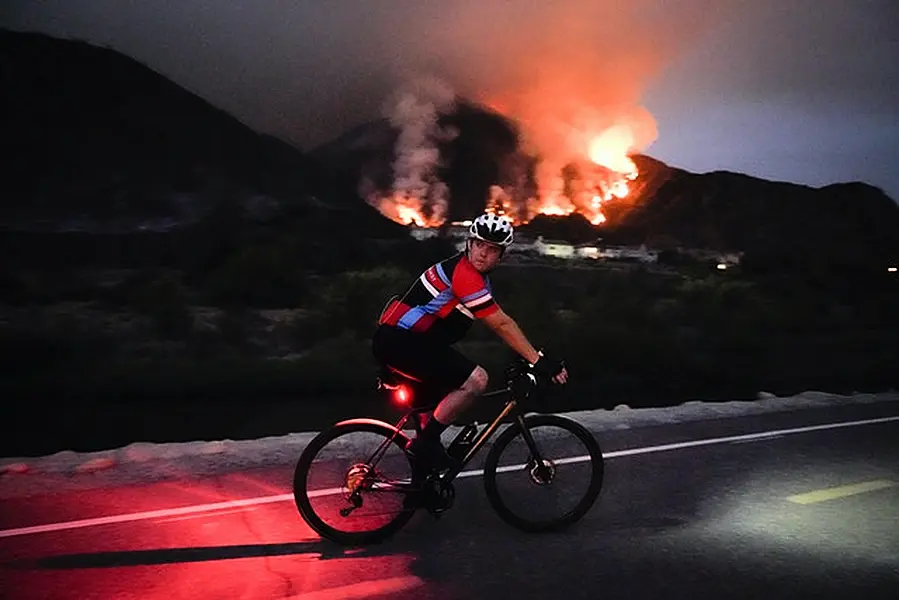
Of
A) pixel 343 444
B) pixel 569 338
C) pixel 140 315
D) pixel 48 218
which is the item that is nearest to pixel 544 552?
pixel 343 444


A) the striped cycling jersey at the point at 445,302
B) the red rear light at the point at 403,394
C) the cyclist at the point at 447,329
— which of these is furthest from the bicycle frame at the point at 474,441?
the striped cycling jersey at the point at 445,302

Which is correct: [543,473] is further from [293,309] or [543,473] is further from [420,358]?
[293,309]

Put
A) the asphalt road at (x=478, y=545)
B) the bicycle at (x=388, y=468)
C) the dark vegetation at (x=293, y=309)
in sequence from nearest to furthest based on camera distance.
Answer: the asphalt road at (x=478, y=545)
the bicycle at (x=388, y=468)
the dark vegetation at (x=293, y=309)

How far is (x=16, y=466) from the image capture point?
8.23m

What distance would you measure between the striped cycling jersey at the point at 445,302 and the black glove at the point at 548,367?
447 millimetres

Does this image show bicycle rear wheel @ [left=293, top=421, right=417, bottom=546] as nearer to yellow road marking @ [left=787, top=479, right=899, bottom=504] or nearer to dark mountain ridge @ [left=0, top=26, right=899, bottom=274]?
yellow road marking @ [left=787, top=479, right=899, bottom=504]

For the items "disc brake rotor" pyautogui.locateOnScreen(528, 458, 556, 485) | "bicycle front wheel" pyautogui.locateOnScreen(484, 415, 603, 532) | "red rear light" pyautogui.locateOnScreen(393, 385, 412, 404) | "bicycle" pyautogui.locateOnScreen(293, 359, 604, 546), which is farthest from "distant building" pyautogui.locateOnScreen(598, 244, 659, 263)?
"red rear light" pyautogui.locateOnScreen(393, 385, 412, 404)

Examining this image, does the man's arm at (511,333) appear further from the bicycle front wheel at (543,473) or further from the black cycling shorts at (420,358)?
the bicycle front wheel at (543,473)

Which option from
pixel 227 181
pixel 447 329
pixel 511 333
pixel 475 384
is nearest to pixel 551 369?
pixel 511 333

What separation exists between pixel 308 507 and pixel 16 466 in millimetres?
3667

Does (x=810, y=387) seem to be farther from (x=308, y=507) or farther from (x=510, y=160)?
(x=510, y=160)

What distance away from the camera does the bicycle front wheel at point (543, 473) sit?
6348 mm

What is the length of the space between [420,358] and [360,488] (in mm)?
989

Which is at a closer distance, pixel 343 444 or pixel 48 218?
pixel 343 444
